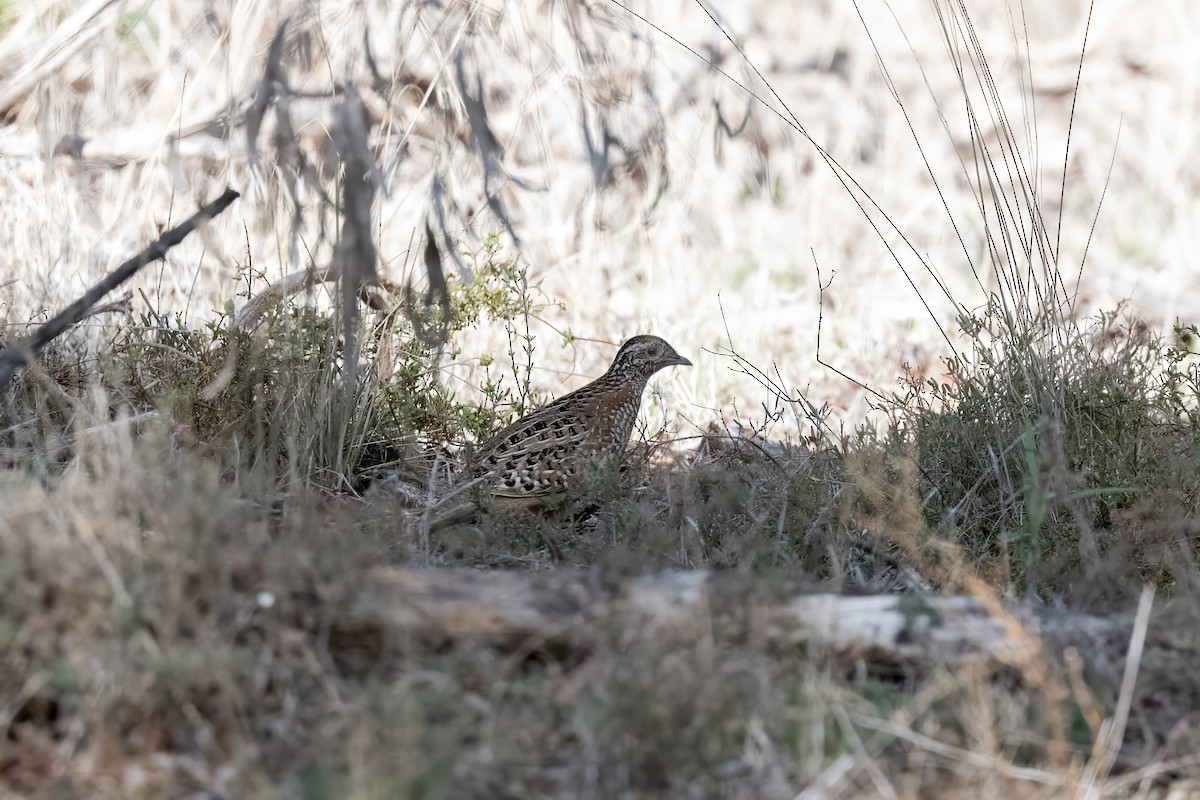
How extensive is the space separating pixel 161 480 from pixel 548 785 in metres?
1.12

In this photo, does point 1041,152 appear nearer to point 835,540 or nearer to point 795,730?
point 835,540

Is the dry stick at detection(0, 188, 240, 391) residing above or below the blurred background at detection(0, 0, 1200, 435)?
below

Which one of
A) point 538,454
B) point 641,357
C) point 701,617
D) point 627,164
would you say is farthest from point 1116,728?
point 641,357

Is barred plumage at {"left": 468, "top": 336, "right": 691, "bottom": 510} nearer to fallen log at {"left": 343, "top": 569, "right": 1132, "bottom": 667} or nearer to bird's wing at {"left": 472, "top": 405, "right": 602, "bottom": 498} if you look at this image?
bird's wing at {"left": 472, "top": 405, "right": 602, "bottom": 498}

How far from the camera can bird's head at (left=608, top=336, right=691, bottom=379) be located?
618cm

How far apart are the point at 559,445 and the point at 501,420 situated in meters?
0.78

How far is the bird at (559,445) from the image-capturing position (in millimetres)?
5305

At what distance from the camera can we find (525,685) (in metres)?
2.64

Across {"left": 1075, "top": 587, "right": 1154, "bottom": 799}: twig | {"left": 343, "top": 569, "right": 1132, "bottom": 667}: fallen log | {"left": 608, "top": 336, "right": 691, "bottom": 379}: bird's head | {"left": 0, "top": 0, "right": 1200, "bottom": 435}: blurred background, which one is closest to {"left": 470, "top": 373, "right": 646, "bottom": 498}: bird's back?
{"left": 608, "top": 336, "right": 691, "bottom": 379}: bird's head

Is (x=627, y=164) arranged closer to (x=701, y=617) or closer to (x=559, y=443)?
(x=559, y=443)

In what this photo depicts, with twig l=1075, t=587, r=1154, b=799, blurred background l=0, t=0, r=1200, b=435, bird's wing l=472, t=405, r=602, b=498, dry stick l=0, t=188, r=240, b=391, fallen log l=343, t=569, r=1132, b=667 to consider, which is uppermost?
blurred background l=0, t=0, r=1200, b=435

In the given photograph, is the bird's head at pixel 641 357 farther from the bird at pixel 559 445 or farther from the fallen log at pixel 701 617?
the fallen log at pixel 701 617

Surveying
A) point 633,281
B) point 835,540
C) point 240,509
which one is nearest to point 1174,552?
point 835,540

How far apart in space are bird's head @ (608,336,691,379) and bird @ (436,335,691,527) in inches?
0.4
